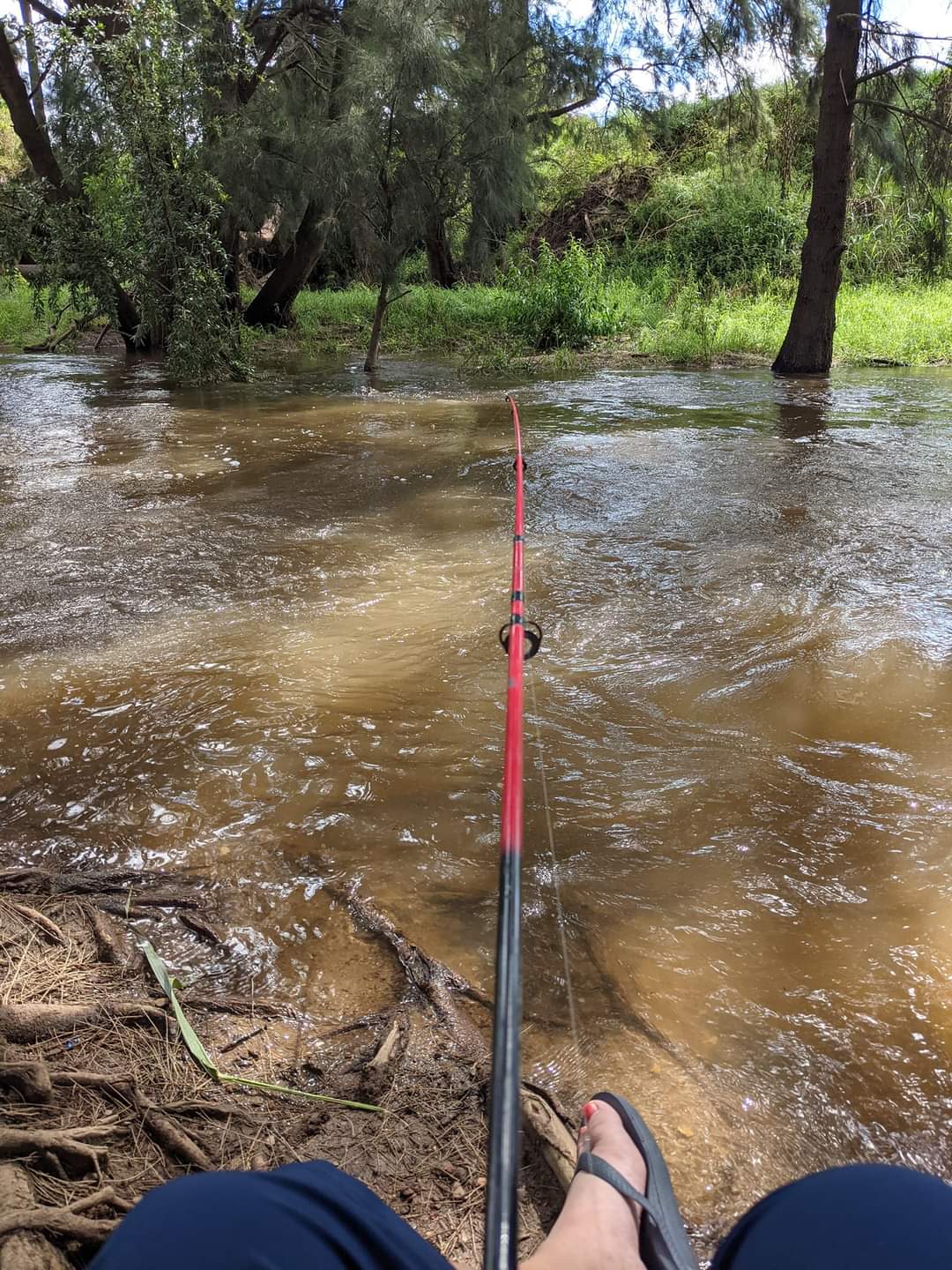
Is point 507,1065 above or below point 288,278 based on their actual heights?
below

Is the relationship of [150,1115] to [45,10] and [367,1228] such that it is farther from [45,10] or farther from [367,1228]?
[45,10]

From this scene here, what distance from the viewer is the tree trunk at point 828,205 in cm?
959

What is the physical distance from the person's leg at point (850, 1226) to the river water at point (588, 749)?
17.0 inches

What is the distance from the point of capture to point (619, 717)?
2979 mm

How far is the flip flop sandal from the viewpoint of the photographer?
4.12ft

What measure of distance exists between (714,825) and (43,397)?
31.2ft

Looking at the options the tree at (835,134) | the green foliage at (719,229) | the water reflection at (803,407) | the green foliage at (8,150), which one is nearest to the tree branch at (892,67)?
the tree at (835,134)

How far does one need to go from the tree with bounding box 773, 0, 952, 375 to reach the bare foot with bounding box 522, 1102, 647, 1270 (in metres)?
10.3

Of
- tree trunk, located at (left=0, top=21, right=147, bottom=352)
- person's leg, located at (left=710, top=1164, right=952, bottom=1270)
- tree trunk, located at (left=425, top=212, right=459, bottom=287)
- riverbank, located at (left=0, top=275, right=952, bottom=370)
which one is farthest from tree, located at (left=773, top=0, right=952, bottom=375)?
person's leg, located at (left=710, top=1164, right=952, bottom=1270)

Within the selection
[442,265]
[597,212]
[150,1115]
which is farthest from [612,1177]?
[597,212]

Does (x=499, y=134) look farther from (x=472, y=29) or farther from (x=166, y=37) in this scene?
(x=166, y=37)

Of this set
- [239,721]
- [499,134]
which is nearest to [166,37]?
[499,134]

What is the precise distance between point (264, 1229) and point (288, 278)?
16.3 metres

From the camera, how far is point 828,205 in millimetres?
10328
